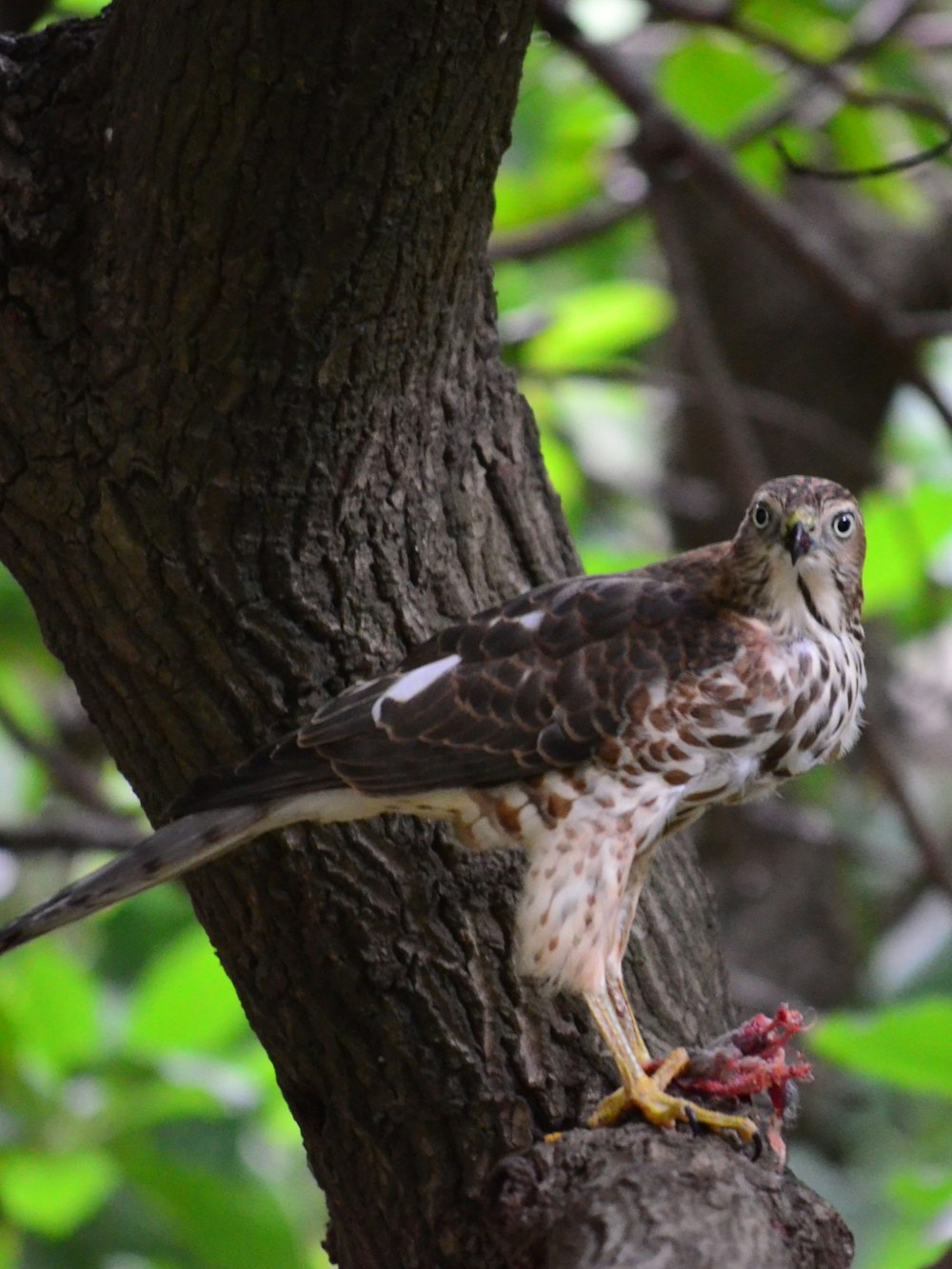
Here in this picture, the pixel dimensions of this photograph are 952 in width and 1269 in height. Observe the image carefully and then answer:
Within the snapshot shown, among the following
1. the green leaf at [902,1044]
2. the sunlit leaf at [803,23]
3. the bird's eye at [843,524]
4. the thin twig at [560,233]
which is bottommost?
the green leaf at [902,1044]

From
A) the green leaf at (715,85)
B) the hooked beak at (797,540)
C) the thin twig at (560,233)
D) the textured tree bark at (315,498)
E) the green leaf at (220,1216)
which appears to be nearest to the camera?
the textured tree bark at (315,498)

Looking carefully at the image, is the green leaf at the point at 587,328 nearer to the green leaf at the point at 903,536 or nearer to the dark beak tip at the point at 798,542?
the green leaf at the point at 903,536

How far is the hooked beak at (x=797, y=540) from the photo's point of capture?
2.58m

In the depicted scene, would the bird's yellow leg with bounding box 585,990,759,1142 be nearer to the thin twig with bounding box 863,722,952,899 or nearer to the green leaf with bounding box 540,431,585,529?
the thin twig with bounding box 863,722,952,899

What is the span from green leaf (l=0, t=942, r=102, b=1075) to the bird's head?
199 cm

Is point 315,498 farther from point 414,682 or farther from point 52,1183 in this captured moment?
point 52,1183

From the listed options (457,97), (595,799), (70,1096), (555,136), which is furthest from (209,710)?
(555,136)

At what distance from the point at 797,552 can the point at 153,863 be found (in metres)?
1.04

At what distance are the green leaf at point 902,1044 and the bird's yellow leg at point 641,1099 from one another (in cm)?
36

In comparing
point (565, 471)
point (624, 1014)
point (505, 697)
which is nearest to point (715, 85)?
point (565, 471)

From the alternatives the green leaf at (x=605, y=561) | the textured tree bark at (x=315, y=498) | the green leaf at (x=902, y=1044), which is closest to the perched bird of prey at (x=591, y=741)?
the textured tree bark at (x=315, y=498)

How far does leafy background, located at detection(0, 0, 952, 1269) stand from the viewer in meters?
3.70

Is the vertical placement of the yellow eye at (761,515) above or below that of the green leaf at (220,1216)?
above

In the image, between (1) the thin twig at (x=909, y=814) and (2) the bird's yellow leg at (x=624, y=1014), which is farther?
(1) the thin twig at (x=909, y=814)
